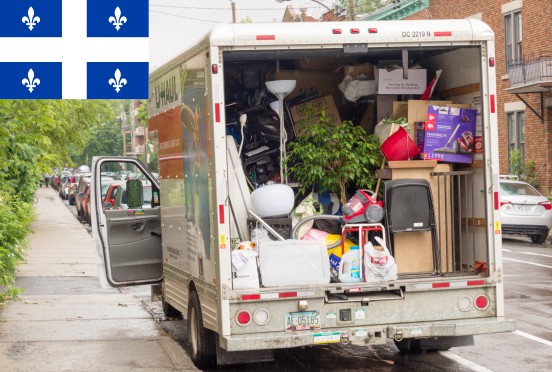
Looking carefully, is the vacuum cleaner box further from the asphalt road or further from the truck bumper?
the asphalt road

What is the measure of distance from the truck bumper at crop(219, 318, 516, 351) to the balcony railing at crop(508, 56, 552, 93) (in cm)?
2071

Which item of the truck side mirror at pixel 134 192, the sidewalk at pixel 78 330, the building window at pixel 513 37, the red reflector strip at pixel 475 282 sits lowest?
the sidewalk at pixel 78 330

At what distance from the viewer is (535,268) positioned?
1747 cm

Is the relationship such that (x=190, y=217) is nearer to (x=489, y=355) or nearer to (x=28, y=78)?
(x=28, y=78)

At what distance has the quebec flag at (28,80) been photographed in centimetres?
977

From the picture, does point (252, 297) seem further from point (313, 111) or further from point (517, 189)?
point (517, 189)

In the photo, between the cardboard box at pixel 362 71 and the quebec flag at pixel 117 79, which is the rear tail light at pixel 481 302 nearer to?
the cardboard box at pixel 362 71

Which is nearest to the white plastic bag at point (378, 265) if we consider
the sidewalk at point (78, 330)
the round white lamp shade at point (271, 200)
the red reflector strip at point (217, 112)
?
the round white lamp shade at point (271, 200)

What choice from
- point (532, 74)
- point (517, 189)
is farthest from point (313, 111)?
point (532, 74)

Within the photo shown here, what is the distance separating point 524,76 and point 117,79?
21.0 m

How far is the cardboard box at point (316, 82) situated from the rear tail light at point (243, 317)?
107 inches

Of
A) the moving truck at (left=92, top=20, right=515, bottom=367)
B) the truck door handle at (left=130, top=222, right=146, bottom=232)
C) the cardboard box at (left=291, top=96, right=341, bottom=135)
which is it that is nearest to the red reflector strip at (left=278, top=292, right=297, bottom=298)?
the moving truck at (left=92, top=20, right=515, bottom=367)

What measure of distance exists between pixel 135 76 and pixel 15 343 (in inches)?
128

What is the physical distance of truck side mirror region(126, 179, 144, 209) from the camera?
11367mm
